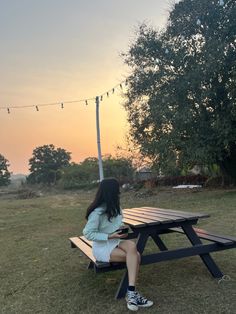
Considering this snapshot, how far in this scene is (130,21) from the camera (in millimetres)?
15867

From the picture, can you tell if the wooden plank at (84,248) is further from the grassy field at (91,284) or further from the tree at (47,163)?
Answer: the tree at (47,163)

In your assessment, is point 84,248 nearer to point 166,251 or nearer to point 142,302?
point 166,251

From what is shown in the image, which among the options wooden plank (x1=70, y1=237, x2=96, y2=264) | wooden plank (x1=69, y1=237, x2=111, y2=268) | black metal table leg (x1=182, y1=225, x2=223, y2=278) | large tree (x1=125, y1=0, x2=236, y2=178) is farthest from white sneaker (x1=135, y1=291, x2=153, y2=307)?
large tree (x1=125, y1=0, x2=236, y2=178)

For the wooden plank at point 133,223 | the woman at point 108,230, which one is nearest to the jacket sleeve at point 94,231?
the woman at point 108,230

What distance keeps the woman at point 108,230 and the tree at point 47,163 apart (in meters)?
36.5

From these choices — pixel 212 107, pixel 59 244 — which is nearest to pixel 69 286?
pixel 59 244

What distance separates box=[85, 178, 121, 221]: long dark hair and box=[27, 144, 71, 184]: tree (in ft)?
120

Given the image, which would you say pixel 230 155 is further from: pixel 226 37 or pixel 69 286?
pixel 69 286

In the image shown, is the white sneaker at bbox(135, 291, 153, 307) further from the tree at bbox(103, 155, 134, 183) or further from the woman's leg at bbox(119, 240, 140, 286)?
the tree at bbox(103, 155, 134, 183)

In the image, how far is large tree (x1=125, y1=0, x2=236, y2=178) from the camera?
1377 centimetres

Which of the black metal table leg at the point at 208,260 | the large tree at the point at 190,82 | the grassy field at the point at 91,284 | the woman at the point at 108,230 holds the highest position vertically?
the large tree at the point at 190,82

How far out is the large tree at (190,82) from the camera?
13.8m

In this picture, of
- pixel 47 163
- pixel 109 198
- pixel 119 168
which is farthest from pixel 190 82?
pixel 47 163

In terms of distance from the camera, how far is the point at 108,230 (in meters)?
3.87
